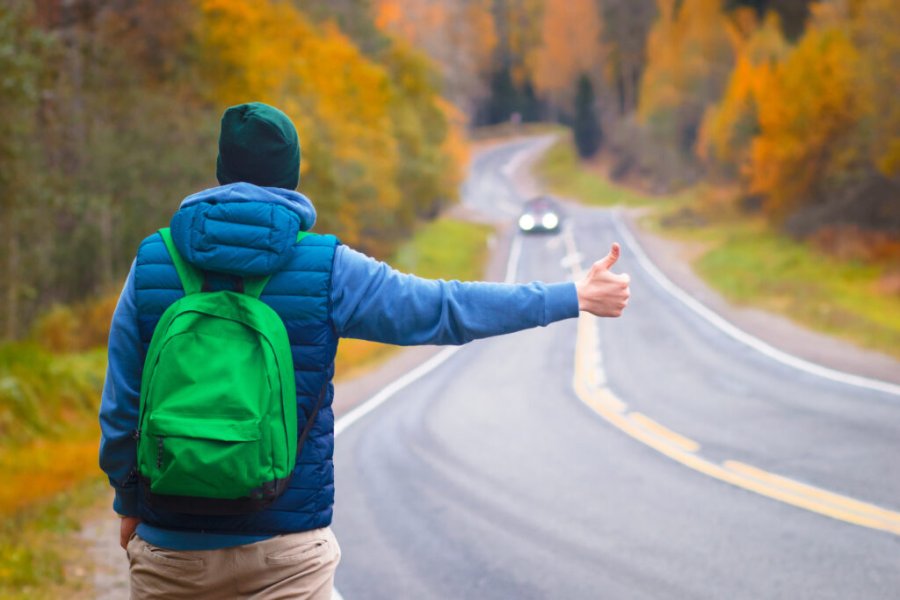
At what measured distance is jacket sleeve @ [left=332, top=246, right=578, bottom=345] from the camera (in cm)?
280

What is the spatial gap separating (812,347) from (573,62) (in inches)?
3939

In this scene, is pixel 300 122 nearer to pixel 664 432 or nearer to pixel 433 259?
pixel 433 259

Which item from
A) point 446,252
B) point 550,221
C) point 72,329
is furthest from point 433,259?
point 72,329

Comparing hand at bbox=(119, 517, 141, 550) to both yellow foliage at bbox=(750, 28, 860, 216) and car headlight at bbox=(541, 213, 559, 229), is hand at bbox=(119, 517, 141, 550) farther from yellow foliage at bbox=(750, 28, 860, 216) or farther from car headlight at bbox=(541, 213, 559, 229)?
car headlight at bbox=(541, 213, 559, 229)

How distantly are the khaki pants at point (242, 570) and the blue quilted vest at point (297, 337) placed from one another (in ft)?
0.16

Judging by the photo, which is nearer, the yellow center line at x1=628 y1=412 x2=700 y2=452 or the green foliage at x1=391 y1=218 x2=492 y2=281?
the yellow center line at x1=628 y1=412 x2=700 y2=452

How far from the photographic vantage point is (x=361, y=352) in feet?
70.5

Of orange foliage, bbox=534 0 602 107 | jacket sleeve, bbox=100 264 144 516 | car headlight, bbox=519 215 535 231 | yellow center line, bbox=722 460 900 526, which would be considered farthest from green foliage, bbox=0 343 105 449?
orange foliage, bbox=534 0 602 107

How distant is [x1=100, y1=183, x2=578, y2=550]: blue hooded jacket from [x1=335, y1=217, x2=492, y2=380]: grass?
15432 millimetres

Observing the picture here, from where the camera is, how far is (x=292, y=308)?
2721mm

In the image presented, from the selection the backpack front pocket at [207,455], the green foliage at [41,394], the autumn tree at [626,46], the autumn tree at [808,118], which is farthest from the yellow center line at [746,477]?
the autumn tree at [626,46]

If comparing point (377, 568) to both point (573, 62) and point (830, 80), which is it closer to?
point (830, 80)

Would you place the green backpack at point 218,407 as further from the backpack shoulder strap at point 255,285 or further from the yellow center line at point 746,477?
the yellow center line at point 746,477

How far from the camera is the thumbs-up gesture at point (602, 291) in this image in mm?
2971
